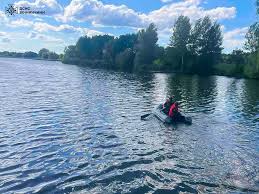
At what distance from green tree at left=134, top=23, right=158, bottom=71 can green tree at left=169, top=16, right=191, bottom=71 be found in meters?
6.90

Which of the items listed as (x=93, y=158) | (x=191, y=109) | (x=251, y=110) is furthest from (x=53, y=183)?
(x=251, y=110)

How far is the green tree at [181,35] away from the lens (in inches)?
3824

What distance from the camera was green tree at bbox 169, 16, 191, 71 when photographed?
3824 inches

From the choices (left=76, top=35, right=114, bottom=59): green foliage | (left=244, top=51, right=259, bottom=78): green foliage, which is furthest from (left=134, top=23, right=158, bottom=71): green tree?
(left=76, top=35, right=114, bottom=59): green foliage

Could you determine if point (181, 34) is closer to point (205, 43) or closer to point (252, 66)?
point (205, 43)

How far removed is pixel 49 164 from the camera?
14500mm

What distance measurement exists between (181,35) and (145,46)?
12246 millimetres

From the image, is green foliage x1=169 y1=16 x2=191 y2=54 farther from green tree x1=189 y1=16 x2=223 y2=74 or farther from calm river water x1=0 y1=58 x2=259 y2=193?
calm river water x1=0 y1=58 x2=259 y2=193

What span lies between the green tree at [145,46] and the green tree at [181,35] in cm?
Answer: 690

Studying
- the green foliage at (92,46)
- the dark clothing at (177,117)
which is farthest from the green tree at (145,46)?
the dark clothing at (177,117)

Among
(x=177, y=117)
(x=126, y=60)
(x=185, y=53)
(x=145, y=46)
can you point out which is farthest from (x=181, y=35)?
(x=177, y=117)

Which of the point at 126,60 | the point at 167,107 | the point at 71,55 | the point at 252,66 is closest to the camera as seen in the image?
the point at 167,107

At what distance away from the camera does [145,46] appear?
340 ft

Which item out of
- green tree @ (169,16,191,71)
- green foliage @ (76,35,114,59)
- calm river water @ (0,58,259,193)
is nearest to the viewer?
calm river water @ (0,58,259,193)
